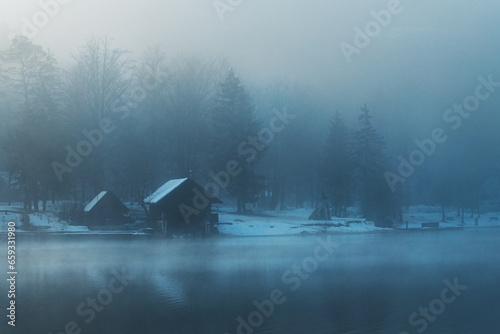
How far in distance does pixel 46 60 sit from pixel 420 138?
159 feet

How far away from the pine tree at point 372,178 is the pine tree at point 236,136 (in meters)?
11.9

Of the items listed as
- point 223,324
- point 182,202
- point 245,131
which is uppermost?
point 245,131

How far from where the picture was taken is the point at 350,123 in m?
94.2

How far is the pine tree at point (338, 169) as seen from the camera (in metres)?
76.5

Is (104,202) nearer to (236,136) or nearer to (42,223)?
(42,223)

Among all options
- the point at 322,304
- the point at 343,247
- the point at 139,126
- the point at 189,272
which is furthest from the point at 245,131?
the point at 322,304

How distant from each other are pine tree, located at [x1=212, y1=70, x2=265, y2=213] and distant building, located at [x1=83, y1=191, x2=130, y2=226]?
48.7 feet

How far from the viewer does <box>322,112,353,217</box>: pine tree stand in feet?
251

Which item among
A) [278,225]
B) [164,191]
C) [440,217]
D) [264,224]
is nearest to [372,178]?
[278,225]

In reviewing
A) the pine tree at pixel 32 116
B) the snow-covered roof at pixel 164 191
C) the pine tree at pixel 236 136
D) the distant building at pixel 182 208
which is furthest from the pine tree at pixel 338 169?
the pine tree at pixel 32 116

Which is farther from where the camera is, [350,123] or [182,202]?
[350,123]

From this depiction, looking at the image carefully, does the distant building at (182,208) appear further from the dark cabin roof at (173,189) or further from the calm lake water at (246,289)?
the calm lake water at (246,289)

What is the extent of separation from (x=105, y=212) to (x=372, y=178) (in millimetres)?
30677

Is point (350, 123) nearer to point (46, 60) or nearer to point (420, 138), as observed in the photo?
point (420, 138)
